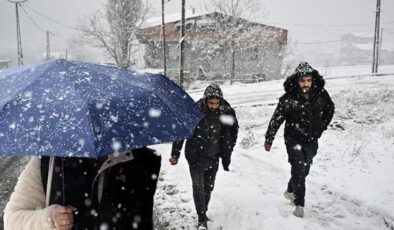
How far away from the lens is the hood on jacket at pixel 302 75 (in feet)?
19.2

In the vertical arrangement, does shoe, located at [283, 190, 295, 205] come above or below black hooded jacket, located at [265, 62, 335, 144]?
below

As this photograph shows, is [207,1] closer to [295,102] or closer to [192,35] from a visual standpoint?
[192,35]

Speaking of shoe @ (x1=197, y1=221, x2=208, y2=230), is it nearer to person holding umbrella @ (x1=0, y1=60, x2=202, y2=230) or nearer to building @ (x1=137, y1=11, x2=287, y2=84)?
person holding umbrella @ (x1=0, y1=60, x2=202, y2=230)

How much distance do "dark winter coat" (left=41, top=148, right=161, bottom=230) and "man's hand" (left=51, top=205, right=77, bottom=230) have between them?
41 mm

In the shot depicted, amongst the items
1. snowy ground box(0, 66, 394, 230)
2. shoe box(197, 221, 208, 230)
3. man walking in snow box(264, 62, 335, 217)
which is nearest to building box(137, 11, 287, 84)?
snowy ground box(0, 66, 394, 230)

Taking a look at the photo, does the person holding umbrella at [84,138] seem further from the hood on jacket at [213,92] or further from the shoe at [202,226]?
the shoe at [202,226]

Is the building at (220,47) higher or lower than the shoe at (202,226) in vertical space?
higher

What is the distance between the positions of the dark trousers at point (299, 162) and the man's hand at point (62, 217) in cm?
446

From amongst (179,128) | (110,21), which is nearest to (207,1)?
(110,21)

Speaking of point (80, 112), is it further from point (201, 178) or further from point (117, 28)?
point (117, 28)

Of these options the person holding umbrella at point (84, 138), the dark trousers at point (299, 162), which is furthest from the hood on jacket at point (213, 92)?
the person holding umbrella at point (84, 138)

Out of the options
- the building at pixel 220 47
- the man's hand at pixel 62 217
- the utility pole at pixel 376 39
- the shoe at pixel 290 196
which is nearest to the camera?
→ the man's hand at pixel 62 217

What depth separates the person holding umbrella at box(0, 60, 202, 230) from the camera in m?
1.85

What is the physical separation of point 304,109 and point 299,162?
82cm
